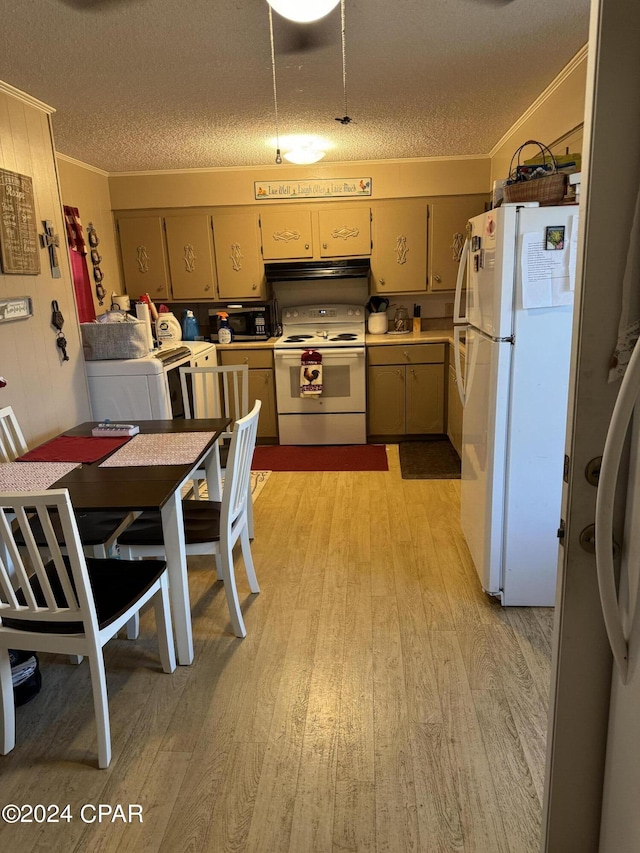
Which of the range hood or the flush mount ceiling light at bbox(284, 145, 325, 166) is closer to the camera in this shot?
the flush mount ceiling light at bbox(284, 145, 325, 166)

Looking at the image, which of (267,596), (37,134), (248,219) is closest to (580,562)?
(267,596)

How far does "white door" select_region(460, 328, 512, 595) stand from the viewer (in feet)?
7.61

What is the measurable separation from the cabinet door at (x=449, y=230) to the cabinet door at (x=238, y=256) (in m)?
1.46

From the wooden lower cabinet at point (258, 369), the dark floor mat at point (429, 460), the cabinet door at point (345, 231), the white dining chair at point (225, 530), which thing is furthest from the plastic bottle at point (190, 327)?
the white dining chair at point (225, 530)

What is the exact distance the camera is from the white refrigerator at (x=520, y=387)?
217cm

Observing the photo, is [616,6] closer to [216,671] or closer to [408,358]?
[216,671]

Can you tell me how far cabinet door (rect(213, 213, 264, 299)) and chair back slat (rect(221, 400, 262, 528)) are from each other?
2.92 meters

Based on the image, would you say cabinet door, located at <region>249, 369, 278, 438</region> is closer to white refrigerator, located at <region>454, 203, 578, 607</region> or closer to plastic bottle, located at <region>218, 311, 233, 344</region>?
plastic bottle, located at <region>218, 311, 233, 344</region>

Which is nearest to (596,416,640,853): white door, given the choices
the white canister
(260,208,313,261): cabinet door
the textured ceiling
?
the textured ceiling

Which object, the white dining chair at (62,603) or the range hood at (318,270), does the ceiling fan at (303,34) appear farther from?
the range hood at (318,270)

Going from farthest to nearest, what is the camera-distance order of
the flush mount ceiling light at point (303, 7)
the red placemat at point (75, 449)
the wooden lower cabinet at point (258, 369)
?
the wooden lower cabinet at point (258, 369), the red placemat at point (75, 449), the flush mount ceiling light at point (303, 7)

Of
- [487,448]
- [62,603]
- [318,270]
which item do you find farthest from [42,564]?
[318,270]

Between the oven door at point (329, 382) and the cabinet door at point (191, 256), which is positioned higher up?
the cabinet door at point (191, 256)

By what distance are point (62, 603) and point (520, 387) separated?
5.83ft
